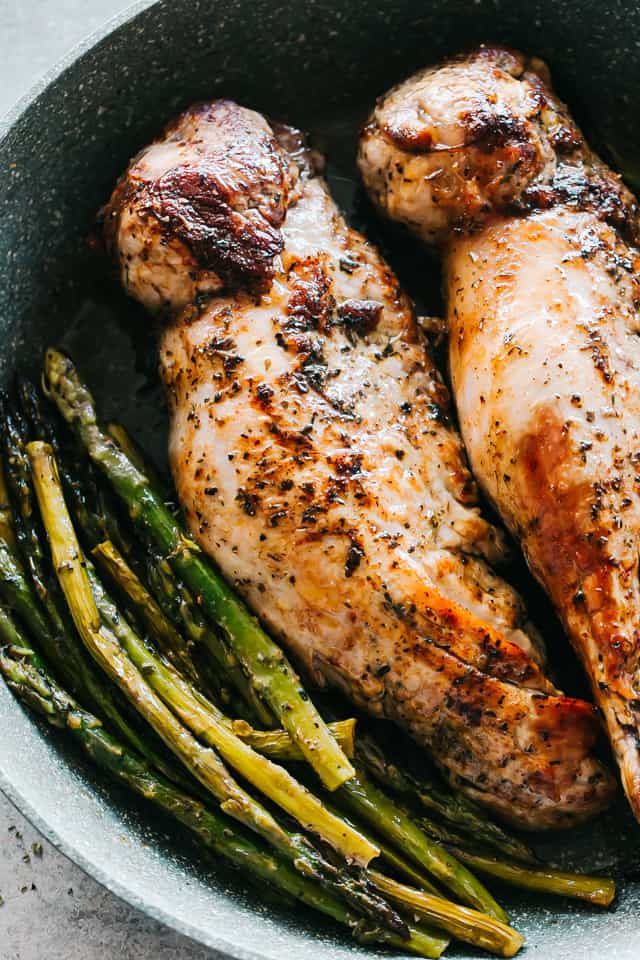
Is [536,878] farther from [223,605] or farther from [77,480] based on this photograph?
[77,480]

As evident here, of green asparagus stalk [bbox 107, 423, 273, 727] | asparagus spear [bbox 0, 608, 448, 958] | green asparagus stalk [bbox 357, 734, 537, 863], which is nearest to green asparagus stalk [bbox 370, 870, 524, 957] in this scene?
asparagus spear [bbox 0, 608, 448, 958]

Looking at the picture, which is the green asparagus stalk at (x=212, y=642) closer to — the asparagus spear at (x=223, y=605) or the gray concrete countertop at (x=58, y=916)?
the asparagus spear at (x=223, y=605)

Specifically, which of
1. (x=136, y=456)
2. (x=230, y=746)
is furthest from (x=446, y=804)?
(x=136, y=456)

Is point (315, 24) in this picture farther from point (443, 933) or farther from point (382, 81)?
point (443, 933)

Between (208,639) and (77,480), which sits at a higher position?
(77,480)

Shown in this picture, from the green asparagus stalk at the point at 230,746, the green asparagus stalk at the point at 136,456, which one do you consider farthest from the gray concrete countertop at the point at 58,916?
the green asparagus stalk at the point at 136,456

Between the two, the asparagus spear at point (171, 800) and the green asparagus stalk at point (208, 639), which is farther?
the green asparagus stalk at point (208, 639)

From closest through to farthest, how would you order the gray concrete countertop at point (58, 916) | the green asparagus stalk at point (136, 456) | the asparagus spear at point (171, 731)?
the asparagus spear at point (171, 731), the gray concrete countertop at point (58, 916), the green asparagus stalk at point (136, 456)
